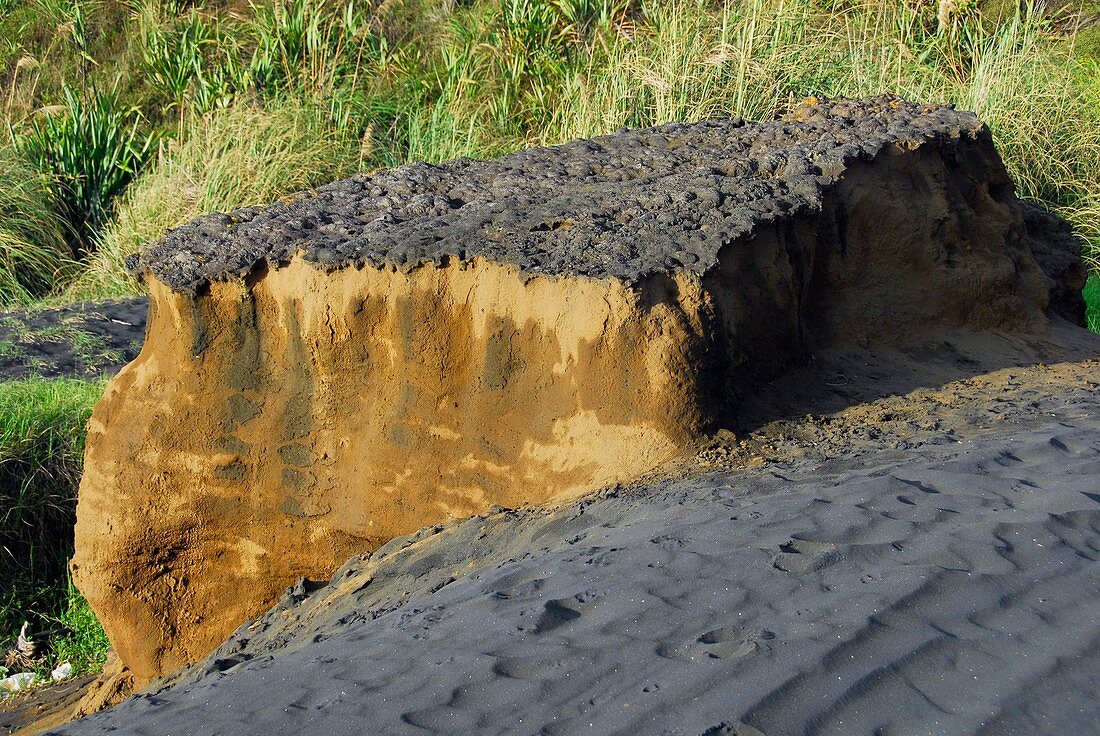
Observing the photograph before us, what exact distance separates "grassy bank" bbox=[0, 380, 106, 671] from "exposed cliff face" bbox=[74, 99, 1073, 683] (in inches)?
98.3

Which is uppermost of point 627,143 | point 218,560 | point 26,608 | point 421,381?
point 627,143

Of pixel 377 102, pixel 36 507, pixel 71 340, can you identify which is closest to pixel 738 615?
pixel 36 507

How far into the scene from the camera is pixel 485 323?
381 cm

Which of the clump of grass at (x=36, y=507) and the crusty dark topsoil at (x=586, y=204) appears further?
the clump of grass at (x=36, y=507)

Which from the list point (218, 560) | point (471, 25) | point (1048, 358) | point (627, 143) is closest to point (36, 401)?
point (218, 560)

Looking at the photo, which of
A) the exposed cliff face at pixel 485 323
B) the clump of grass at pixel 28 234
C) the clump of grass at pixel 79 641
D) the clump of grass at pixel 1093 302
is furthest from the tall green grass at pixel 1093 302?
the clump of grass at pixel 28 234

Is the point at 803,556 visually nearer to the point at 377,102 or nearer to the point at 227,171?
the point at 227,171

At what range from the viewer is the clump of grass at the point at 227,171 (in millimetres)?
A: 10883

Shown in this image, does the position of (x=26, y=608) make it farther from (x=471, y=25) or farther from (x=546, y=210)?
(x=471, y=25)

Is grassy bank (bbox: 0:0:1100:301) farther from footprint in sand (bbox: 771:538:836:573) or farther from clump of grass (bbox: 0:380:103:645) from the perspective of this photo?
footprint in sand (bbox: 771:538:836:573)

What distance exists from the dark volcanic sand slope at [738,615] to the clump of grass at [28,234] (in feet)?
30.2

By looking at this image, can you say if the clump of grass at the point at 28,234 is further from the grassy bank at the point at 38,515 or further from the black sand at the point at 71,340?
the grassy bank at the point at 38,515

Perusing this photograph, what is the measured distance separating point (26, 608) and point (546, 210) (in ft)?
14.9

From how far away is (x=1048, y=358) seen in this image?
15.4 ft
